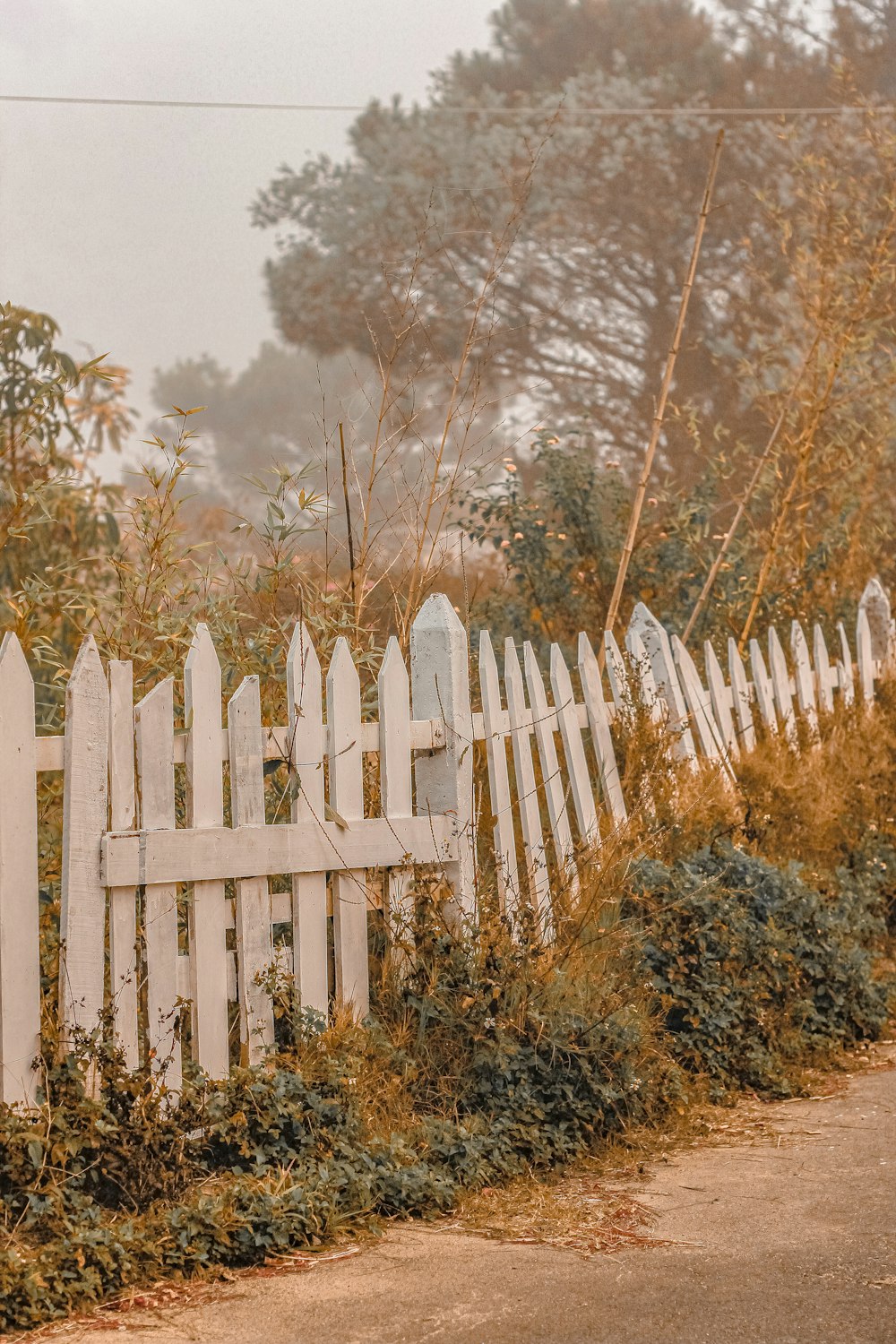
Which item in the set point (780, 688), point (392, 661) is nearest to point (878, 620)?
point (780, 688)

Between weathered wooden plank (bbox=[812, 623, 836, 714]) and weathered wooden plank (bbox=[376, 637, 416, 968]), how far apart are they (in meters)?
4.04

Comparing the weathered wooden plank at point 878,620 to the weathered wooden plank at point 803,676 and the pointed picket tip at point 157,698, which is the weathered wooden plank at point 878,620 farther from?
the pointed picket tip at point 157,698

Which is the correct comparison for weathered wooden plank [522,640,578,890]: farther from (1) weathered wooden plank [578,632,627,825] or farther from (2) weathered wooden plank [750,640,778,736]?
(2) weathered wooden plank [750,640,778,736]

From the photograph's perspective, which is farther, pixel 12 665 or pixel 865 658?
pixel 865 658

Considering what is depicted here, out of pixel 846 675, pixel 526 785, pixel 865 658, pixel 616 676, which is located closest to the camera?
pixel 526 785

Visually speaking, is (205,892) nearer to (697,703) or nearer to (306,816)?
(306,816)

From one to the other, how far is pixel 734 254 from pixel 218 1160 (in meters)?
19.4

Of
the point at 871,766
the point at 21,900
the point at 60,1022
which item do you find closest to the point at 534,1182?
the point at 60,1022

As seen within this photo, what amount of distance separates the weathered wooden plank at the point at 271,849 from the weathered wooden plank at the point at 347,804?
0.06 m

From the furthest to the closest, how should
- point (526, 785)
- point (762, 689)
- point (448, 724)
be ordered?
1. point (762, 689)
2. point (526, 785)
3. point (448, 724)

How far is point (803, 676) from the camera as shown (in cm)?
711

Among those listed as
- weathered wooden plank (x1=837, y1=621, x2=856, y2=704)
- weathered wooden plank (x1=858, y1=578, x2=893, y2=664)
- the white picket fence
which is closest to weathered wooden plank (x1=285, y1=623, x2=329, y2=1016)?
the white picket fence

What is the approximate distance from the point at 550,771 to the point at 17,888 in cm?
205

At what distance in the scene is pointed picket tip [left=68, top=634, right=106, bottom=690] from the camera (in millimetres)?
3111
